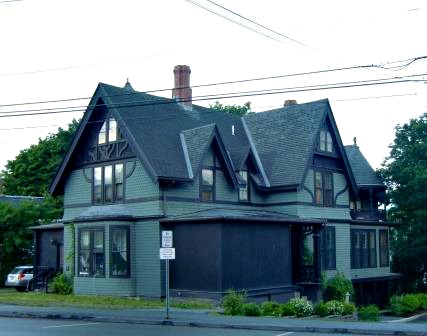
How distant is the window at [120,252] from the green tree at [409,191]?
19.9 m

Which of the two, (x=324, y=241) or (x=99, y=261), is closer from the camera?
(x=99, y=261)

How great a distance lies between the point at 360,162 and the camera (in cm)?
4481

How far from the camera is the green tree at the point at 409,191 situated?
43750mm

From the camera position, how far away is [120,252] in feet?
107

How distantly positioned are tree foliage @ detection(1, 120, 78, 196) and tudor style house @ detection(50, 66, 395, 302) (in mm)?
25738

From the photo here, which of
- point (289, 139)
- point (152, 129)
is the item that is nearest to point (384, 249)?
point (289, 139)

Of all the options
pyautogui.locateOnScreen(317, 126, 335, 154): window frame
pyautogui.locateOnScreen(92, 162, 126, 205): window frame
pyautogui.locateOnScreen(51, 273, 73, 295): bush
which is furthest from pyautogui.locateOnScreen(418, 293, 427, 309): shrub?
pyautogui.locateOnScreen(51, 273, 73, 295): bush

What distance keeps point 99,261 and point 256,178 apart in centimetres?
970

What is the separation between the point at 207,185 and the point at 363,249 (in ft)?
43.1

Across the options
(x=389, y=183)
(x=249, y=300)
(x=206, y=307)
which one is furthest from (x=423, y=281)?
(x=206, y=307)

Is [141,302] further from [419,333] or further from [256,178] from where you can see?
[419,333]

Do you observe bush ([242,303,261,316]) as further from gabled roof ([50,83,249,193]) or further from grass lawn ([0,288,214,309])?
gabled roof ([50,83,249,193])

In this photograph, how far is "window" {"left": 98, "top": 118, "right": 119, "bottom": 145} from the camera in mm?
33875

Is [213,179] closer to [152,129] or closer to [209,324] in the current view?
[152,129]
